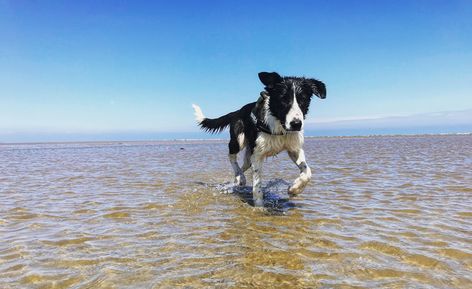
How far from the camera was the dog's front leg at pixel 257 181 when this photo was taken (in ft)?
21.2

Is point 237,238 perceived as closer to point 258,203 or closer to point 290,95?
point 258,203

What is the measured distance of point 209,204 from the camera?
21.5 ft

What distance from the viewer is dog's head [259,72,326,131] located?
5910 millimetres

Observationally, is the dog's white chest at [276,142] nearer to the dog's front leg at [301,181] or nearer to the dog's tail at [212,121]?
the dog's front leg at [301,181]

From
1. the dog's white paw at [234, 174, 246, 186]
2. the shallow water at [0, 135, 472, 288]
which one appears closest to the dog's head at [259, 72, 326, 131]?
the shallow water at [0, 135, 472, 288]

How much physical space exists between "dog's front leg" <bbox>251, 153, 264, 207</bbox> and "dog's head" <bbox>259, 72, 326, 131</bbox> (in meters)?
0.92

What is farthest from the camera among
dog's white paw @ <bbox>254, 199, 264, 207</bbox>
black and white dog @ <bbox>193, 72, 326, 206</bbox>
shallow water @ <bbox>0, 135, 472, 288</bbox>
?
dog's white paw @ <bbox>254, 199, 264, 207</bbox>

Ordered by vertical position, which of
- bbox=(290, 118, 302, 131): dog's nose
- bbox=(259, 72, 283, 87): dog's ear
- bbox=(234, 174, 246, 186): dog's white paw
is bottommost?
bbox=(234, 174, 246, 186): dog's white paw

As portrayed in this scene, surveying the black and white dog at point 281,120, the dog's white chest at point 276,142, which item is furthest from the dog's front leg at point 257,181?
the dog's white chest at point 276,142

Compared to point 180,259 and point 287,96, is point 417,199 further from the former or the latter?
point 180,259

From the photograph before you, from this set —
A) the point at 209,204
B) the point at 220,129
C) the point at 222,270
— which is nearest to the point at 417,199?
the point at 209,204

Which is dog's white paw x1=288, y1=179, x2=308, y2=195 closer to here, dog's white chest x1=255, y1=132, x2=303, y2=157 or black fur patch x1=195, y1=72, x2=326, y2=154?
dog's white chest x1=255, y1=132, x2=303, y2=157

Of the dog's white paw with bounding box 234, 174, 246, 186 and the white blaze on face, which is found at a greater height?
the white blaze on face

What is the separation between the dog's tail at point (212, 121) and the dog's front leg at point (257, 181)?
2.49 metres
